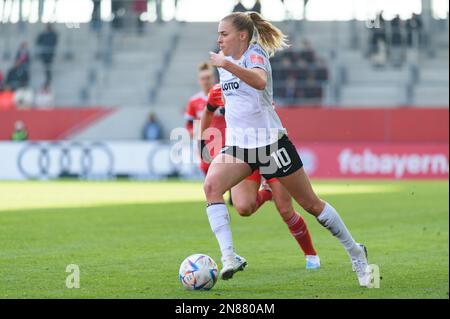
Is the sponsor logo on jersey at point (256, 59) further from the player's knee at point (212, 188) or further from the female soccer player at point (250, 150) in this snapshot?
the player's knee at point (212, 188)

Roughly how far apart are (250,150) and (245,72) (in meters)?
0.78

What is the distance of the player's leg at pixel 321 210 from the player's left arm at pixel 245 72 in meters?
0.81

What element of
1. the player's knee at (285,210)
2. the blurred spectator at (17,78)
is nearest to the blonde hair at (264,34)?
the player's knee at (285,210)

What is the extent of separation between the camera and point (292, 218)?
1078 centimetres

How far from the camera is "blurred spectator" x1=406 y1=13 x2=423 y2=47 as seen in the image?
33.6 meters

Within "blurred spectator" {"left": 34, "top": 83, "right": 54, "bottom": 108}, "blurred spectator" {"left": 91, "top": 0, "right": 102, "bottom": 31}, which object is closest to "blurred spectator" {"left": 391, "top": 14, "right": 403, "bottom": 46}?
"blurred spectator" {"left": 91, "top": 0, "right": 102, "bottom": 31}

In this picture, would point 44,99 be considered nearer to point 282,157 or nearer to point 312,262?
point 312,262

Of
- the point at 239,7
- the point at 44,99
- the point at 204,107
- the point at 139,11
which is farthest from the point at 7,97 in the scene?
the point at 204,107

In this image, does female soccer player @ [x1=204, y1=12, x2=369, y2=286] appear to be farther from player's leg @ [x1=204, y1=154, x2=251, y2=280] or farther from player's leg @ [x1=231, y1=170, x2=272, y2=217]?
player's leg @ [x1=231, y1=170, x2=272, y2=217]

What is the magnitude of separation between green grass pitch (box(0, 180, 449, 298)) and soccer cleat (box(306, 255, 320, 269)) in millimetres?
139

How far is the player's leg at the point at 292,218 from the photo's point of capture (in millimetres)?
10664

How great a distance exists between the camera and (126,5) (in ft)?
121
